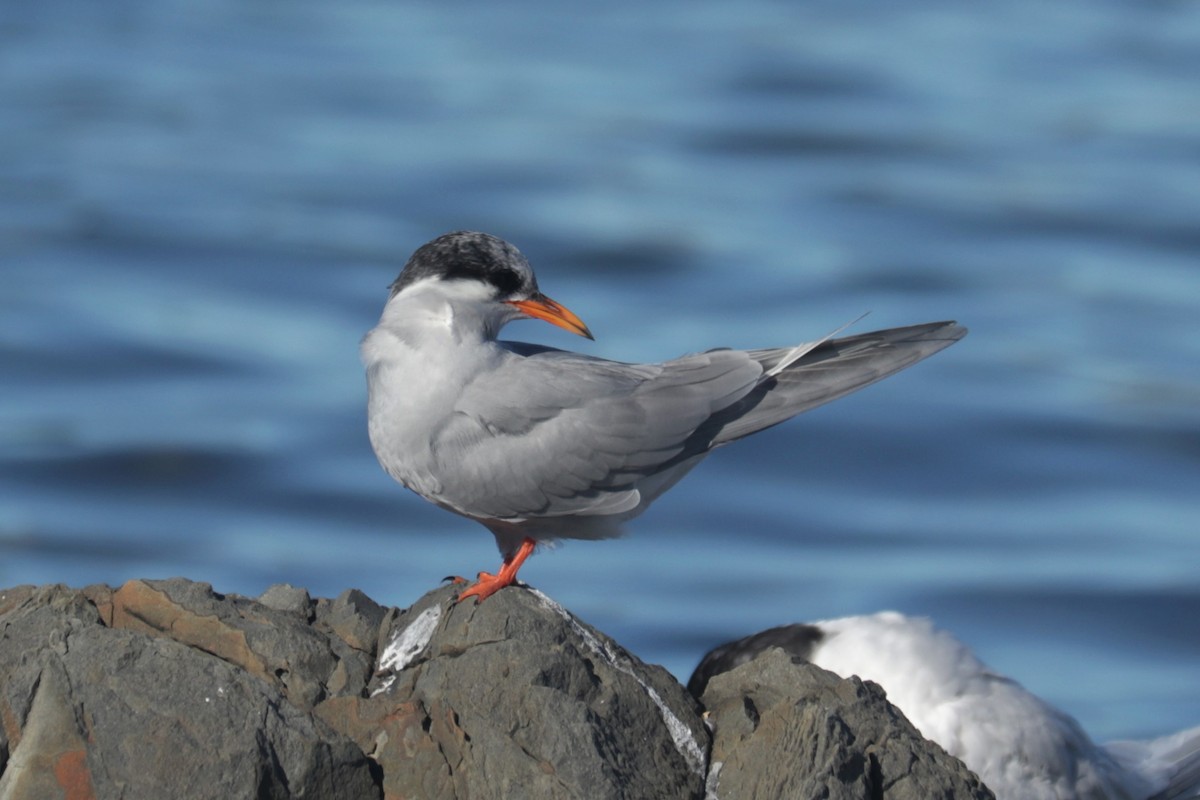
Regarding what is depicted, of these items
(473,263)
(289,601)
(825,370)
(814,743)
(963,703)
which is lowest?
(963,703)

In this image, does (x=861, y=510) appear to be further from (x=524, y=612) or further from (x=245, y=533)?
(x=524, y=612)

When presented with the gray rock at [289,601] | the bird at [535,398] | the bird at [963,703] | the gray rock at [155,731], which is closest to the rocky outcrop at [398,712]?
the gray rock at [155,731]

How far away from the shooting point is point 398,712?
4.60 meters

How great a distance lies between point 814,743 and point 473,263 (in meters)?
1.84

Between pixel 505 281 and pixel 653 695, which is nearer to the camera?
pixel 653 695

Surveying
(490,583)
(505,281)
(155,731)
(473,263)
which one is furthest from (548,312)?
(155,731)

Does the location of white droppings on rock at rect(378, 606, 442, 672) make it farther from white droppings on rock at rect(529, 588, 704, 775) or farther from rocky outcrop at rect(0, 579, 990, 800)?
white droppings on rock at rect(529, 588, 704, 775)

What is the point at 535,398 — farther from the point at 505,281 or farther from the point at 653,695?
the point at 653,695

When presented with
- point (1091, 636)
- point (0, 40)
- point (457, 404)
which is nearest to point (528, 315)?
point (457, 404)

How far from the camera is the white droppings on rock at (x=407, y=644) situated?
4875 millimetres

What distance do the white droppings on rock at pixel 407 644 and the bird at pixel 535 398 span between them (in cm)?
49

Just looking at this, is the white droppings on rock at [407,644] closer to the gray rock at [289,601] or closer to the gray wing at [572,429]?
the gray rock at [289,601]

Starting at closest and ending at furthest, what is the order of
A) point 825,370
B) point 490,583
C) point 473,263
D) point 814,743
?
1. point 814,743
2. point 490,583
3. point 473,263
4. point 825,370

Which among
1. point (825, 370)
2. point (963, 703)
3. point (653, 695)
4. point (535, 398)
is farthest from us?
point (963, 703)
